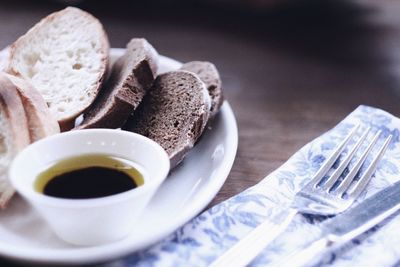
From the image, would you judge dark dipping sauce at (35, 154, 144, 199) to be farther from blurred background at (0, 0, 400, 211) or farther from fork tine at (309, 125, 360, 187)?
fork tine at (309, 125, 360, 187)

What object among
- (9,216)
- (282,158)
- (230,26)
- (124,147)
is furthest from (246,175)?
(230,26)

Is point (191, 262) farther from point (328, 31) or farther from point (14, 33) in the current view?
point (328, 31)

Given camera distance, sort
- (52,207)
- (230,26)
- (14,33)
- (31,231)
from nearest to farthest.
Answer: (52,207) → (31,231) → (14,33) → (230,26)

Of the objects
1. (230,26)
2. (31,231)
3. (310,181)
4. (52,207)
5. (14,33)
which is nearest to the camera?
(52,207)

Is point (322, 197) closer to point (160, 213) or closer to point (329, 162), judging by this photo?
point (329, 162)

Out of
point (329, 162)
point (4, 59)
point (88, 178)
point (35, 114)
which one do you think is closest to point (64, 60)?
point (4, 59)

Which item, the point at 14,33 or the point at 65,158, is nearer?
the point at 65,158
